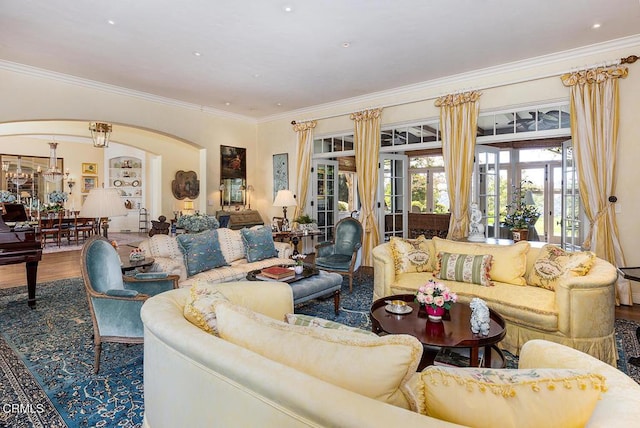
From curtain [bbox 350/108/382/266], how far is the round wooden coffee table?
142 inches

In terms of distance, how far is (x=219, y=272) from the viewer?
4.10 metres

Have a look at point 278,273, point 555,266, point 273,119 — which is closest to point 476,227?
point 555,266

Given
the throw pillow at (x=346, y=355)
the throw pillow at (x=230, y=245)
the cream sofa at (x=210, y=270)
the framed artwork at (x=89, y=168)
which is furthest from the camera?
the framed artwork at (x=89, y=168)

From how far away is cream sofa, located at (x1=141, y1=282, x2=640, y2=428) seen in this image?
2.99 feet

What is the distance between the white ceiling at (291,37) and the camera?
11.5 ft

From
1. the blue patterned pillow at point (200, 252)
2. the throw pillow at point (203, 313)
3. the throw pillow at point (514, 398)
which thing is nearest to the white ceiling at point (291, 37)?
the blue patterned pillow at point (200, 252)

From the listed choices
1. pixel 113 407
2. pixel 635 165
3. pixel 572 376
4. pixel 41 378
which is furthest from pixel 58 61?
pixel 635 165

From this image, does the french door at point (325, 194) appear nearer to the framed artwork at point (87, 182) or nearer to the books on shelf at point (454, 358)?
the books on shelf at point (454, 358)

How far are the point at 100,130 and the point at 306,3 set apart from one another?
467cm

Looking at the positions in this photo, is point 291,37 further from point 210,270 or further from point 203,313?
point 203,313

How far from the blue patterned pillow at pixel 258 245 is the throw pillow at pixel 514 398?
3.84 meters

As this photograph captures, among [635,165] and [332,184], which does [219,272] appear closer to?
[332,184]

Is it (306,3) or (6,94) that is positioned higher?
(306,3)

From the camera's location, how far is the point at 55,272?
610 cm
